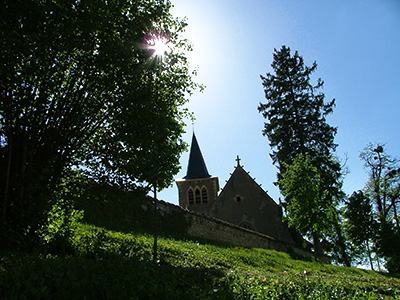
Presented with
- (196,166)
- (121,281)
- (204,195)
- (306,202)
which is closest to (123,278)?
(121,281)

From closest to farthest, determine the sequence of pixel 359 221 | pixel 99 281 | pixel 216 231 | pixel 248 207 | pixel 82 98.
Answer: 1. pixel 99 281
2. pixel 82 98
3. pixel 216 231
4. pixel 359 221
5. pixel 248 207

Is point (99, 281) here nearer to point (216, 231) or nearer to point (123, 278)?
point (123, 278)

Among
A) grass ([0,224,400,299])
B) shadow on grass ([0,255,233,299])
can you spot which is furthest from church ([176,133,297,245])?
shadow on grass ([0,255,233,299])

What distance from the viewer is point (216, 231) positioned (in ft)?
58.2

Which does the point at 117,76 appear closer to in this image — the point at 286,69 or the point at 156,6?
the point at 156,6

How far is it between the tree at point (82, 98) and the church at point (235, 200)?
20162 mm

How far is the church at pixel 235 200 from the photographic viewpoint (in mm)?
28594

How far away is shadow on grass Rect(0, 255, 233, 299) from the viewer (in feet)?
14.4

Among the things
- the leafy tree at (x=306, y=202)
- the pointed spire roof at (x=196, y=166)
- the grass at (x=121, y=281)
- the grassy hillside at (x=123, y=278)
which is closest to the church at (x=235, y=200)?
the pointed spire roof at (x=196, y=166)

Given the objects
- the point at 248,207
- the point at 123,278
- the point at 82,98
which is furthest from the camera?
the point at 248,207

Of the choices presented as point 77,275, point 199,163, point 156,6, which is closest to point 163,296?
point 77,275

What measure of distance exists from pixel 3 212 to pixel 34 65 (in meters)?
3.04

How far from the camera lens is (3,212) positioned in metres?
6.61

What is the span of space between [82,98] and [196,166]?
93.1ft
